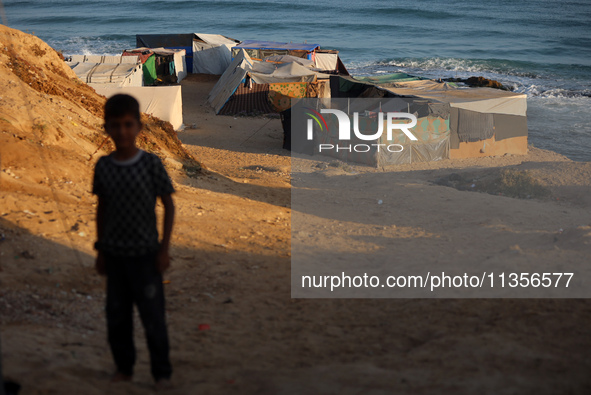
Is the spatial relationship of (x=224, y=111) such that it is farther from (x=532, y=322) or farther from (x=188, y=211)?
(x=532, y=322)

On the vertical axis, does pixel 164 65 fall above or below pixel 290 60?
below

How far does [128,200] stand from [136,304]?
Answer: 0.55 metres

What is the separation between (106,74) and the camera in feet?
59.2

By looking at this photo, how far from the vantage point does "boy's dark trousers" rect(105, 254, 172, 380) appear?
2635 millimetres

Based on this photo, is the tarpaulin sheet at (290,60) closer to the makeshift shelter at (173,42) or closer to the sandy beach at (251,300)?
the makeshift shelter at (173,42)

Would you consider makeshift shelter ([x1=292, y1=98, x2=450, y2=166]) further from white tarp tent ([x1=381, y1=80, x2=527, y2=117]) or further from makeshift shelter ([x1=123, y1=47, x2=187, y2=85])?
makeshift shelter ([x1=123, y1=47, x2=187, y2=85])

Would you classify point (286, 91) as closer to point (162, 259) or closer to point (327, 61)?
point (327, 61)

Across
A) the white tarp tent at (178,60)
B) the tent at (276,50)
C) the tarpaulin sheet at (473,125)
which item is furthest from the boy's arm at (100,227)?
the white tarp tent at (178,60)

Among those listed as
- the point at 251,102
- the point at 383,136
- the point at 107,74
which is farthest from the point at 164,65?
the point at 383,136

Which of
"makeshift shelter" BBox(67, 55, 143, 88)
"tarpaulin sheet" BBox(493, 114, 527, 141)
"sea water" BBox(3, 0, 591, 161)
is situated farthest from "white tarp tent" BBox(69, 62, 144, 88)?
"sea water" BBox(3, 0, 591, 161)

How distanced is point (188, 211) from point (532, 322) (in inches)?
184

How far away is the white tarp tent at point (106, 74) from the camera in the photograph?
17.5m

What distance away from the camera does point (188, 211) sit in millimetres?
7102

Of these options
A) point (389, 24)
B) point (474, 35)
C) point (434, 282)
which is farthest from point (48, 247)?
point (389, 24)
